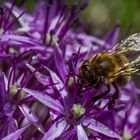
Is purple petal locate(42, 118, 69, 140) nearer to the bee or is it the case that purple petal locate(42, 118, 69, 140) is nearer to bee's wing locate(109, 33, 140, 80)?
the bee

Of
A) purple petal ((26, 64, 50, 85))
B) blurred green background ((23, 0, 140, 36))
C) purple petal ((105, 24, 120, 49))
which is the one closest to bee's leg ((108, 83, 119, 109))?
purple petal ((26, 64, 50, 85))

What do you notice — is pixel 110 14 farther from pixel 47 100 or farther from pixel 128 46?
pixel 47 100

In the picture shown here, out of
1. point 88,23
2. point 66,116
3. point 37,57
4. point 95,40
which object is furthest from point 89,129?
point 88,23

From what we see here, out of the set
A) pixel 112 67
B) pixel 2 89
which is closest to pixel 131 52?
pixel 112 67

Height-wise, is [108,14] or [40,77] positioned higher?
[40,77]

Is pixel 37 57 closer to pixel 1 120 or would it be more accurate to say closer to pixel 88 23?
pixel 1 120

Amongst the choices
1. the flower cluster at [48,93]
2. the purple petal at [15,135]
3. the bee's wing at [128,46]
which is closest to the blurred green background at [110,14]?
the flower cluster at [48,93]

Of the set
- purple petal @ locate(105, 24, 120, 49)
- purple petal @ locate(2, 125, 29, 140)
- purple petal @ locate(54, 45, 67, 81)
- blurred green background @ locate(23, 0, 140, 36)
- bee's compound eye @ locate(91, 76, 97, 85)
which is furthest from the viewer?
blurred green background @ locate(23, 0, 140, 36)
